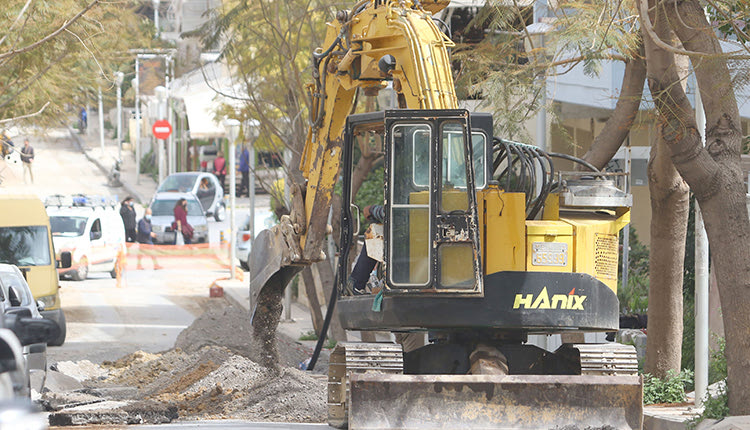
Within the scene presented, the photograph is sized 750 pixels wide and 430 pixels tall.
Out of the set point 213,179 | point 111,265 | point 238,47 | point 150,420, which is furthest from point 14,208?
point 213,179

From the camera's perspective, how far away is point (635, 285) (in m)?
19.5

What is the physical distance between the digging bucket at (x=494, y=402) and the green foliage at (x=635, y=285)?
7.72 metres

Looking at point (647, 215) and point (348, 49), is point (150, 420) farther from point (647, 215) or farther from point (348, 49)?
point (647, 215)

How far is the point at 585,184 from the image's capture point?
10766 millimetres

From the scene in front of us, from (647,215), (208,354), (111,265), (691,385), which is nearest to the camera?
(691,385)

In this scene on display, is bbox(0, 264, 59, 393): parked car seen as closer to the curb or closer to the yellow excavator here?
the yellow excavator

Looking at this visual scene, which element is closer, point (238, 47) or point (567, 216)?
point (567, 216)

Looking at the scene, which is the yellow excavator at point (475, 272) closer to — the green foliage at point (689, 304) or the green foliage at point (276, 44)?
the green foliage at point (689, 304)

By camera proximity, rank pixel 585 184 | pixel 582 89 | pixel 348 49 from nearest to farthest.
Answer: pixel 585 184, pixel 348 49, pixel 582 89

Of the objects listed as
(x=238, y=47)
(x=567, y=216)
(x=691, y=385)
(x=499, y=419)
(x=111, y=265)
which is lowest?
(x=111, y=265)

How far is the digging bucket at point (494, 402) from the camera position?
9773 mm

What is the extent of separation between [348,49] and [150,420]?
4501 millimetres

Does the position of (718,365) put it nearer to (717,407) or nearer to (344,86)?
(717,407)

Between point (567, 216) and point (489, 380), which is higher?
point (567, 216)
